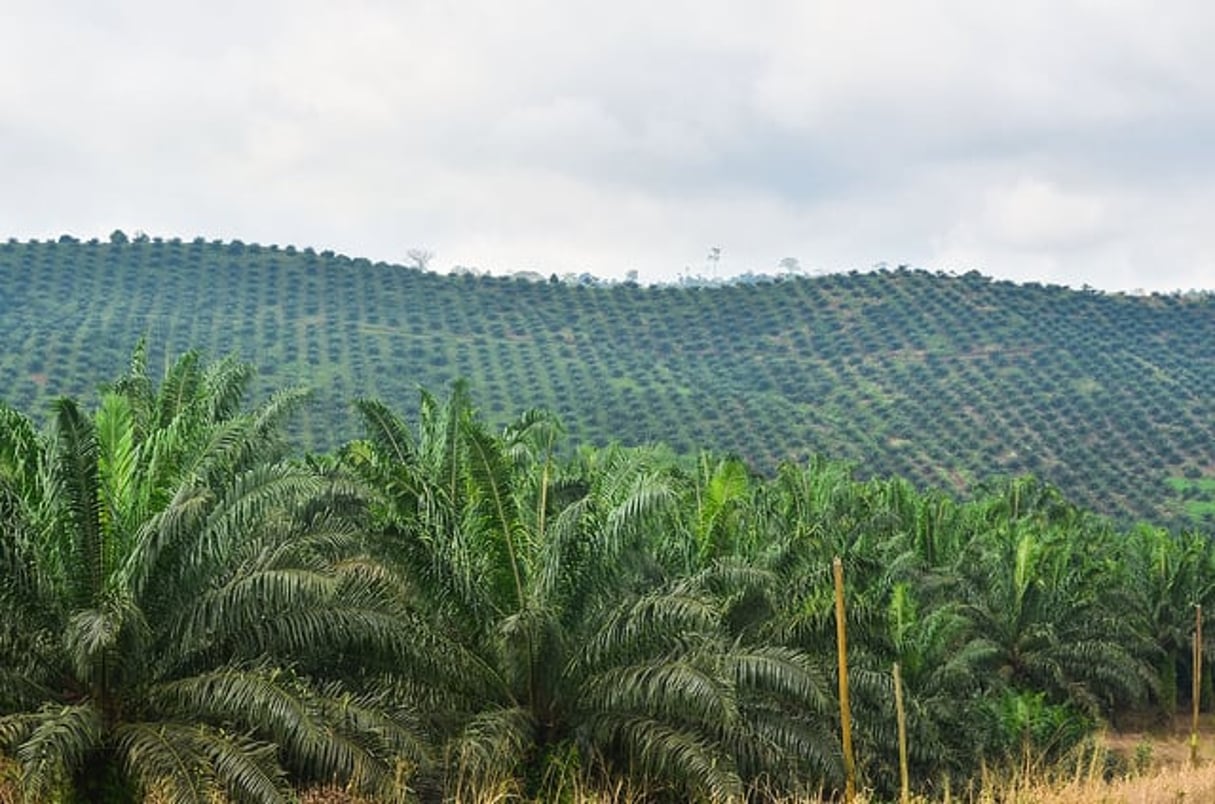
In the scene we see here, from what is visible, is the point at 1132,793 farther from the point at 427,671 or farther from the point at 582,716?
the point at 427,671

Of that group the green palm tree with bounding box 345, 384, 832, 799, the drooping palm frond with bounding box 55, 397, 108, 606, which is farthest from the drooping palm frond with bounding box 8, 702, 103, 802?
the green palm tree with bounding box 345, 384, 832, 799

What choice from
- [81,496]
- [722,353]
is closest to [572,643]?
[81,496]

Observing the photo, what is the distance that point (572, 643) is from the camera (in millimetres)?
12461

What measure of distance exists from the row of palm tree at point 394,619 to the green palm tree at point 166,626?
0.09 feet

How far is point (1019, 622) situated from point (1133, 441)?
143 ft

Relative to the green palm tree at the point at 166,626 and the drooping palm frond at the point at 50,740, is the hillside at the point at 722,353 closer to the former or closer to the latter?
the green palm tree at the point at 166,626

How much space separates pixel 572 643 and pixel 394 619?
6.85 feet

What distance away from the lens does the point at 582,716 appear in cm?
1236

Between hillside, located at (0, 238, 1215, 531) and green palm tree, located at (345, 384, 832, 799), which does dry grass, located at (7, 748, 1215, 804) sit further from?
hillside, located at (0, 238, 1215, 531)

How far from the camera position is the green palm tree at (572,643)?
1158 cm

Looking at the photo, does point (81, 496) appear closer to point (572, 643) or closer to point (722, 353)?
point (572, 643)

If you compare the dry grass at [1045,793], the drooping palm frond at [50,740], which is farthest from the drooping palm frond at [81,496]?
the dry grass at [1045,793]

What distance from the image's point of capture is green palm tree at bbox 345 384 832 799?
11.6 meters

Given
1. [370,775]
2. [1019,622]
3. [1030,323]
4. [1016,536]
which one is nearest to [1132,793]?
[370,775]
